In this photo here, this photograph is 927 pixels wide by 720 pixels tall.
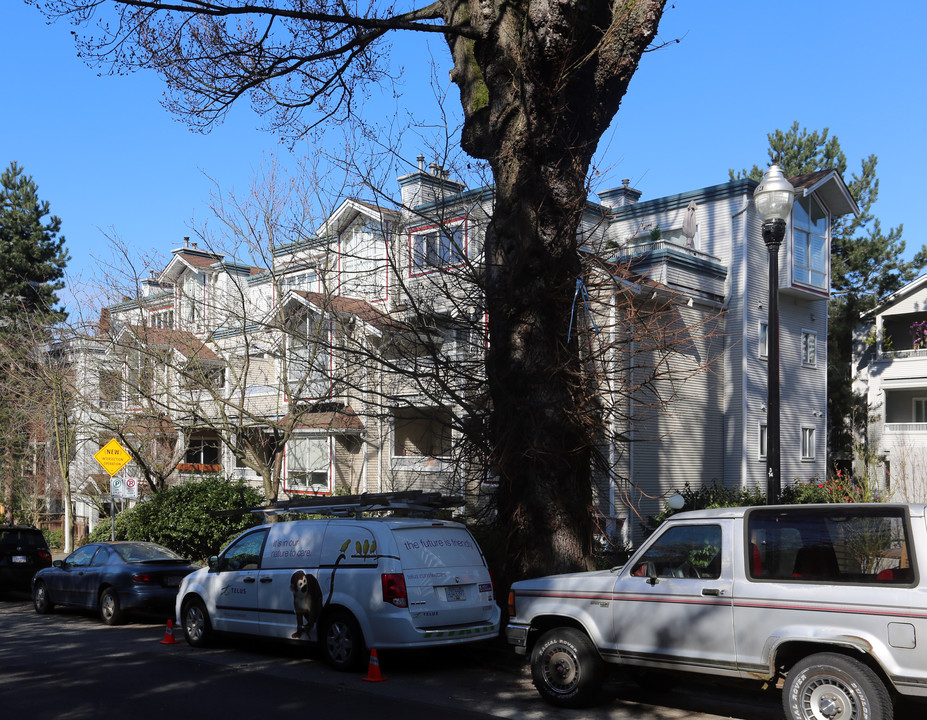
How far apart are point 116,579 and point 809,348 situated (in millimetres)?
23760

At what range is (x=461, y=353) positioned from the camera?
1581 centimetres

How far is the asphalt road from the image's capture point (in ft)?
27.2

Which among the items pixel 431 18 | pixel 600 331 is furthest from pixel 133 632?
pixel 431 18

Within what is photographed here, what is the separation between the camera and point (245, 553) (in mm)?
11773

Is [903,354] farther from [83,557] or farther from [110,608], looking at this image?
[110,608]

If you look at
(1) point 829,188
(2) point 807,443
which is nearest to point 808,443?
(2) point 807,443

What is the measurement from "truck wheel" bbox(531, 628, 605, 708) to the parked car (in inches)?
320

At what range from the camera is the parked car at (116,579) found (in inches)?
570

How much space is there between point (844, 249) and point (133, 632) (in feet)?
128

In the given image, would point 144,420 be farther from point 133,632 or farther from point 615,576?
point 615,576

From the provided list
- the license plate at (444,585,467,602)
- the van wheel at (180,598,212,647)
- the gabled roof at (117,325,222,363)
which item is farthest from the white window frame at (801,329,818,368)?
the van wheel at (180,598,212,647)

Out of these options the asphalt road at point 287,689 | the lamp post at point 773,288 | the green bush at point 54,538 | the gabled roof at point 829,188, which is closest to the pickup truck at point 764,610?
the asphalt road at point 287,689

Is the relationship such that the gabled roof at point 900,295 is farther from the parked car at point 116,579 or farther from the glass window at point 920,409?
the parked car at point 116,579

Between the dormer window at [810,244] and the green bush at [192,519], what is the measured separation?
18.1 metres
